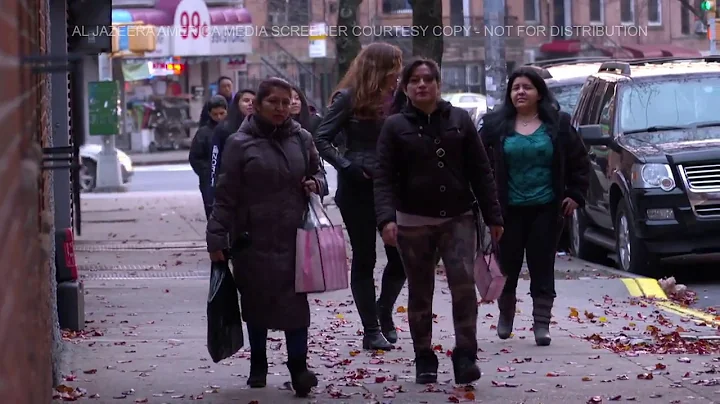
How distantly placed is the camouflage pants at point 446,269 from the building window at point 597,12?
43.8m

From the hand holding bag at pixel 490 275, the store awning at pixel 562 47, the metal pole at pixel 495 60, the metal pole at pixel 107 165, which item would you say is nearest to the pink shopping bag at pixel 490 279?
the hand holding bag at pixel 490 275

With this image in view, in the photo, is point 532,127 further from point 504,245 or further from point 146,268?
point 146,268

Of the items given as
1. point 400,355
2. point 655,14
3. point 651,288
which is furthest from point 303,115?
point 655,14

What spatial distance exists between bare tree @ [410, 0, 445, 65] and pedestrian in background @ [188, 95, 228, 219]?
128 inches

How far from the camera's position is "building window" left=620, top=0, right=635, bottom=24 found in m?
49.7

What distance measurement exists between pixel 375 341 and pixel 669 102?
5880mm

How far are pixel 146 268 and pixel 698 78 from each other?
5930mm

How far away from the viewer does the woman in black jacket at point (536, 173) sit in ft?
27.5

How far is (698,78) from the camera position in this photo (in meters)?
13.3

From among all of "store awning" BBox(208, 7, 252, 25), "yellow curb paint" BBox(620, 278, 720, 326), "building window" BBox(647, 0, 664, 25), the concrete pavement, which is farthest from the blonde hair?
"building window" BBox(647, 0, 664, 25)

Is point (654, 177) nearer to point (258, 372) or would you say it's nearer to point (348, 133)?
point (348, 133)

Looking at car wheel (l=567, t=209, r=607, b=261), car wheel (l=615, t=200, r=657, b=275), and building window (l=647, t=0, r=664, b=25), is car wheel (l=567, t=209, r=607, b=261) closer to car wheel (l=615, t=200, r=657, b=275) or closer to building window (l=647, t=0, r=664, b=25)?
car wheel (l=615, t=200, r=657, b=275)

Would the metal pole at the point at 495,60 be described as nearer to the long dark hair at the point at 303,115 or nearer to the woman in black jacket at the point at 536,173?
the long dark hair at the point at 303,115

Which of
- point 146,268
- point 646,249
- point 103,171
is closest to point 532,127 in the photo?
point 646,249
